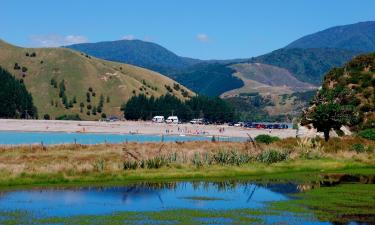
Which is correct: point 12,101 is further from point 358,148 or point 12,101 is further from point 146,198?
point 146,198

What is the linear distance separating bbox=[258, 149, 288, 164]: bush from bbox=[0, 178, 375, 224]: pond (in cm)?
873

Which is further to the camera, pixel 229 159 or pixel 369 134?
pixel 369 134

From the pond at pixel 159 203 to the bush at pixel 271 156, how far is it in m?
8.73

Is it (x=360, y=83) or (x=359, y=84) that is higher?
(x=360, y=83)

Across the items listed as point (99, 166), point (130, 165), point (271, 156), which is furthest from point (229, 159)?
point (99, 166)

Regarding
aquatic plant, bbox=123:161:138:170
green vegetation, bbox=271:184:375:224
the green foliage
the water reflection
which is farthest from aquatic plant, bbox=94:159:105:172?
green vegetation, bbox=271:184:375:224

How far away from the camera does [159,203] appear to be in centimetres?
3366

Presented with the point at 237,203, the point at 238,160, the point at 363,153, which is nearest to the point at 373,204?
the point at 237,203

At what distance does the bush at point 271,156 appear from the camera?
51.0 m

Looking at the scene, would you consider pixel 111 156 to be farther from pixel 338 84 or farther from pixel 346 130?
pixel 338 84

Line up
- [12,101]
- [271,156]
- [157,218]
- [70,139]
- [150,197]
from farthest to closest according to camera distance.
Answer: [12,101] < [70,139] < [271,156] < [150,197] < [157,218]

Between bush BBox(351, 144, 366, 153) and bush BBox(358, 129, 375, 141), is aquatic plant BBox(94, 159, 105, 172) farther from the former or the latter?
bush BBox(358, 129, 375, 141)

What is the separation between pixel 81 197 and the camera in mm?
34812

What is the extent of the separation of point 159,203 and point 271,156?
19835 millimetres
